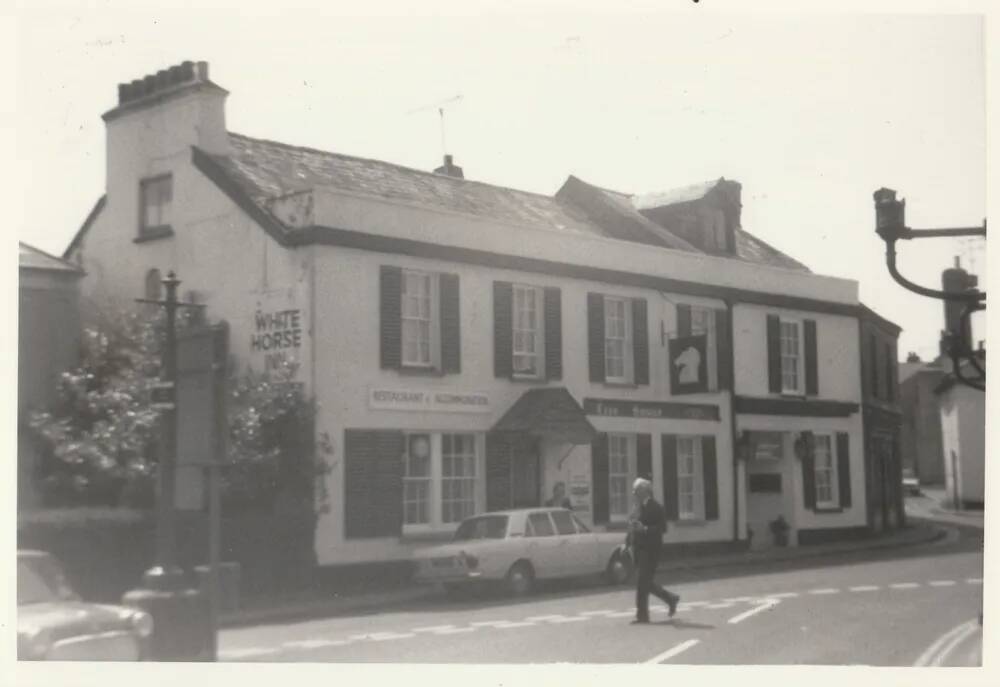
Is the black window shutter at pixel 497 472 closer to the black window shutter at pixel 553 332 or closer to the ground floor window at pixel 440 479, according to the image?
the ground floor window at pixel 440 479

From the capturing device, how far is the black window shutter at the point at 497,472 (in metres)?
22.8

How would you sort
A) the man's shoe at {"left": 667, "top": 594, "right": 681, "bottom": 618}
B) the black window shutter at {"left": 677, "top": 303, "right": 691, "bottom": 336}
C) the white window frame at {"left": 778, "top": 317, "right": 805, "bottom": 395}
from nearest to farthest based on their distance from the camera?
the man's shoe at {"left": 667, "top": 594, "right": 681, "bottom": 618} < the black window shutter at {"left": 677, "top": 303, "right": 691, "bottom": 336} < the white window frame at {"left": 778, "top": 317, "right": 805, "bottom": 395}

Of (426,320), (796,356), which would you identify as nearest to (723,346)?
(796,356)

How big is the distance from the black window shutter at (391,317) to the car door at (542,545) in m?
3.41

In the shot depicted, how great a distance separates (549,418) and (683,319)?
4.20 meters

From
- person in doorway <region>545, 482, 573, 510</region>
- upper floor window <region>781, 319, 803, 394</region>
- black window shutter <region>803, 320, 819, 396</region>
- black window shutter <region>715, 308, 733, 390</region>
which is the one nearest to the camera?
person in doorway <region>545, 482, 573, 510</region>

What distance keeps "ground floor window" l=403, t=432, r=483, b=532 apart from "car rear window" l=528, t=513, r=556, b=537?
7.19ft

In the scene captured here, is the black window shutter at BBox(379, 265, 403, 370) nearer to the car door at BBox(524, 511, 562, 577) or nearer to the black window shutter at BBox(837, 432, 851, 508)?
the car door at BBox(524, 511, 562, 577)

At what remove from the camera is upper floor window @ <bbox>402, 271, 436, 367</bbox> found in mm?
22016

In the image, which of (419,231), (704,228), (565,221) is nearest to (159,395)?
(419,231)

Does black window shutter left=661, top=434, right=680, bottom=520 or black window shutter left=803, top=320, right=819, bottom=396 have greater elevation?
black window shutter left=803, top=320, right=819, bottom=396

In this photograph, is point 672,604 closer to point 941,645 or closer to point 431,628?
point 431,628

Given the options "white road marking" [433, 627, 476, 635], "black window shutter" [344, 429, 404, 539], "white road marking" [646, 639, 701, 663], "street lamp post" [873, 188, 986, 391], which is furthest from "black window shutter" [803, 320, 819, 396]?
"street lamp post" [873, 188, 986, 391]

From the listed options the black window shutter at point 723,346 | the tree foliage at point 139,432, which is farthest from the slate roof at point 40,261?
the black window shutter at point 723,346
